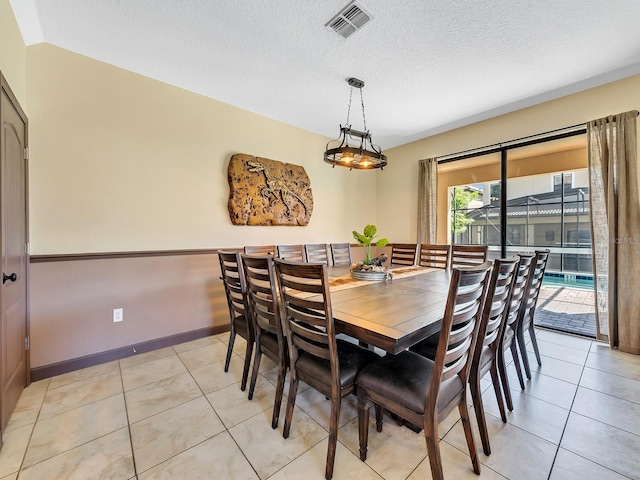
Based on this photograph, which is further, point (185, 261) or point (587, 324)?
point (587, 324)

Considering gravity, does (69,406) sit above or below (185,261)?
below

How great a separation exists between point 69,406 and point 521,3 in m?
4.06

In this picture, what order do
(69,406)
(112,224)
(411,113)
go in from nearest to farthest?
1. (69,406)
2. (112,224)
3. (411,113)

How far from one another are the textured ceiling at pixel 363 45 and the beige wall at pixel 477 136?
153 mm

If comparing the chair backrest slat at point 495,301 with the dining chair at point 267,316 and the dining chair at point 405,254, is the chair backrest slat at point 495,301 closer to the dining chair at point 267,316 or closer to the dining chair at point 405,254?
the dining chair at point 267,316

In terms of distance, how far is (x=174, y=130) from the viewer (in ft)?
9.19

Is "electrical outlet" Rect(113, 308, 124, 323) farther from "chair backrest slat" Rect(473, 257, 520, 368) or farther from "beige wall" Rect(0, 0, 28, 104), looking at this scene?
"chair backrest slat" Rect(473, 257, 520, 368)

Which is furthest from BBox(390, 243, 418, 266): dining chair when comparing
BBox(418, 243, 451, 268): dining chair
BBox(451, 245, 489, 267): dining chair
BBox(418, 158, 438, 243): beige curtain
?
BBox(418, 158, 438, 243): beige curtain

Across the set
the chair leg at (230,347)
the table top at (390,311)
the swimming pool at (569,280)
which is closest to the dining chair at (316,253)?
the table top at (390,311)

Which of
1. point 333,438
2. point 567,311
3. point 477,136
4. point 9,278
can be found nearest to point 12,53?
point 9,278

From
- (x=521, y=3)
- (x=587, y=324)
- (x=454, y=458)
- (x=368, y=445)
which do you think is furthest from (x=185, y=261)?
(x=587, y=324)

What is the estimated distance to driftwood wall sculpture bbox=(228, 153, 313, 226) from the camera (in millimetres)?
3184

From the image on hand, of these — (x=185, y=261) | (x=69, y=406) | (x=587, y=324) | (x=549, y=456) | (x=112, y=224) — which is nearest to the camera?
(x=549, y=456)

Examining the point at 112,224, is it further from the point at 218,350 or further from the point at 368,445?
the point at 368,445
